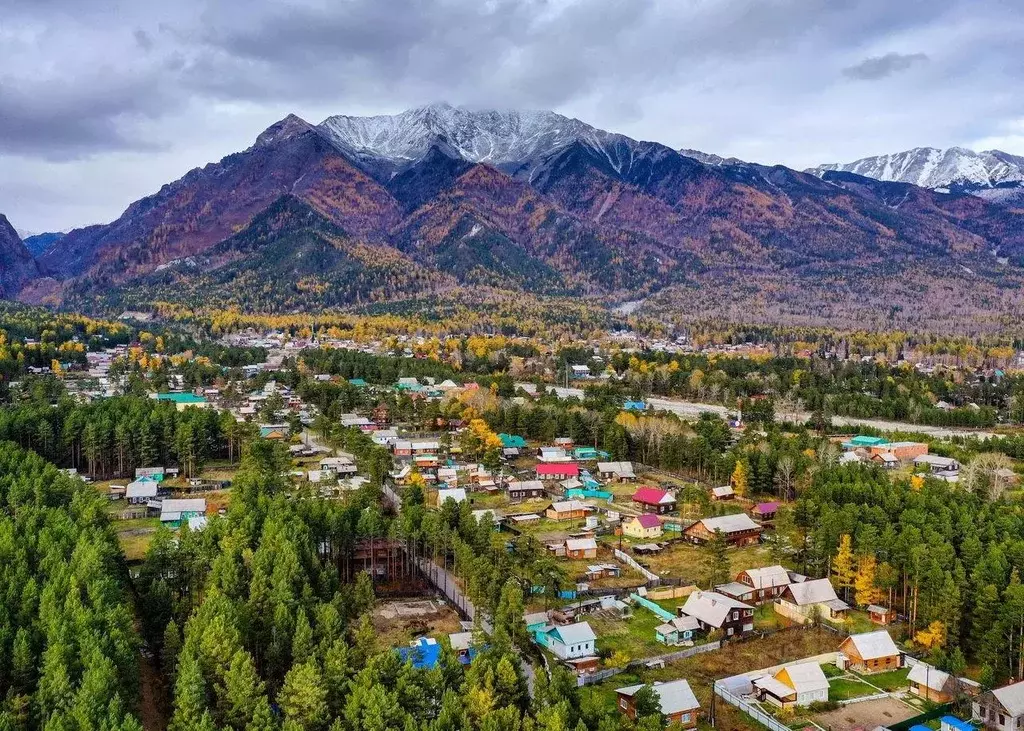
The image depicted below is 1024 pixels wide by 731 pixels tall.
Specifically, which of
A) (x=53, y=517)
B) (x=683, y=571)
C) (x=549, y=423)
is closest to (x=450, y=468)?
(x=549, y=423)

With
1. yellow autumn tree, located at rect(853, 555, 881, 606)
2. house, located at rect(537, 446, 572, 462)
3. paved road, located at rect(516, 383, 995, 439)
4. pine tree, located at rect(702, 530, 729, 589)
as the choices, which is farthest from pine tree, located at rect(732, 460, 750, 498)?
paved road, located at rect(516, 383, 995, 439)

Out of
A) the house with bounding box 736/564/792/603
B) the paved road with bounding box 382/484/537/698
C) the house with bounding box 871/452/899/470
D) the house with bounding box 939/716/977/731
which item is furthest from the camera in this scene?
the house with bounding box 871/452/899/470

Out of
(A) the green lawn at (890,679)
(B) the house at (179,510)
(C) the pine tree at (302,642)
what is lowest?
(A) the green lawn at (890,679)

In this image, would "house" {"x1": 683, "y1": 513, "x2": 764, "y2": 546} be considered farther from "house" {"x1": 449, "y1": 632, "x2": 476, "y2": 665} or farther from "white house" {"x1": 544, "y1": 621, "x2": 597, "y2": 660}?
"house" {"x1": 449, "y1": 632, "x2": 476, "y2": 665}

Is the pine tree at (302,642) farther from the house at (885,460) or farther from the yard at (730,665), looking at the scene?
the house at (885,460)

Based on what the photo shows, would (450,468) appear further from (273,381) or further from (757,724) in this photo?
(273,381)

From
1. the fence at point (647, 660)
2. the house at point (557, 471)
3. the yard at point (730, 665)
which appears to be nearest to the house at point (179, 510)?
the house at point (557, 471)
